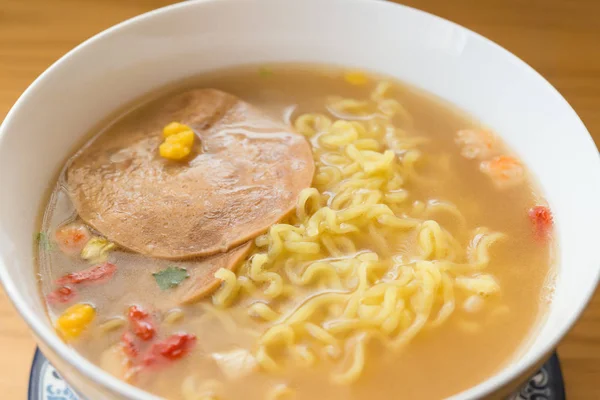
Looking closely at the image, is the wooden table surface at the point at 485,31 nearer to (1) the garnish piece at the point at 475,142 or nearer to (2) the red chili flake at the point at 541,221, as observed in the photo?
(1) the garnish piece at the point at 475,142

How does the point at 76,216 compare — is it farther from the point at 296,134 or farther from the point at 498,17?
the point at 498,17

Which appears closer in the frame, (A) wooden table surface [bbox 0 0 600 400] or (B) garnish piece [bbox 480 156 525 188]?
(B) garnish piece [bbox 480 156 525 188]

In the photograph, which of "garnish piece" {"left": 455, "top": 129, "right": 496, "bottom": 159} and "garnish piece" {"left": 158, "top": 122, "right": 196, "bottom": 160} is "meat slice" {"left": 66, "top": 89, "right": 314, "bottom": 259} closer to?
"garnish piece" {"left": 158, "top": 122, "right": 196, "bottom": 160}

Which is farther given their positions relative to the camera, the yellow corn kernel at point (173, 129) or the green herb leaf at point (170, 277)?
the yellow corn kernel at point (173, 129)

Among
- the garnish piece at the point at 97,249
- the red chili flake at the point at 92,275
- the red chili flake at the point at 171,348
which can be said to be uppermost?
the garnish piece at the point at 97,249

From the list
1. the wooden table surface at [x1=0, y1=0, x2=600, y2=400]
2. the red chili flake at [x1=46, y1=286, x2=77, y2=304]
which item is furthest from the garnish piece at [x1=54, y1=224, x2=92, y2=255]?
the wooden table surface at [x1=0, y1=0, x2=600, y2=400]

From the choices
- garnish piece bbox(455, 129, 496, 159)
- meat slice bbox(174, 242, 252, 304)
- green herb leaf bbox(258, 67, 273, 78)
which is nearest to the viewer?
meat slice bbox(174, 242, 252, 304)

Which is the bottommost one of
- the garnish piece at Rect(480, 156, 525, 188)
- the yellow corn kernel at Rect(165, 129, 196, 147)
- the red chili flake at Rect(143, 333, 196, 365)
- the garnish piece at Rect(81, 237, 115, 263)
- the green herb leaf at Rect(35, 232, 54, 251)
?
the red chili flake at Rect(143, 333, 196, 365)

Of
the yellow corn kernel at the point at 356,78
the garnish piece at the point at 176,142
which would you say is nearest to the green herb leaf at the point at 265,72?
the yellow corn kernel at the point at 356,78
